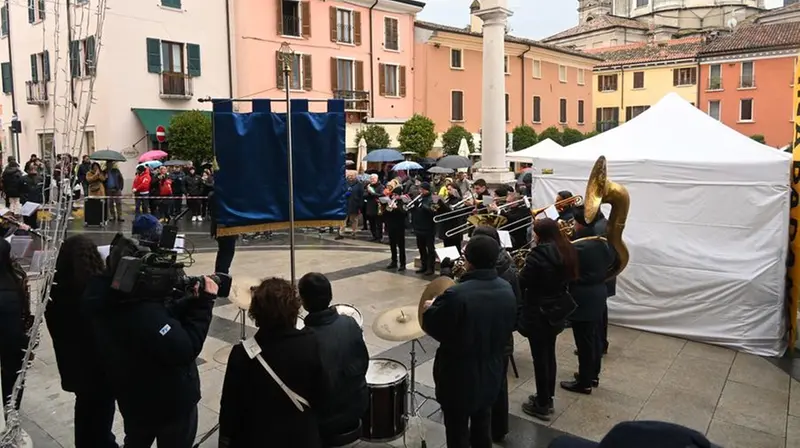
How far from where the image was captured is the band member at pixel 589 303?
17.6 ft

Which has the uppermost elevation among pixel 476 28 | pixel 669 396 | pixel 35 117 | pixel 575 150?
pixel 476 28

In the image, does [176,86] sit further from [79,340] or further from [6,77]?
[79,340]

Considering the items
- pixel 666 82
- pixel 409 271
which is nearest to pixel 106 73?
pixel 409 271

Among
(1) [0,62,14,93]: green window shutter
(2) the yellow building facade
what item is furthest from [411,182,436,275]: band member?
(2) the yellow building facade

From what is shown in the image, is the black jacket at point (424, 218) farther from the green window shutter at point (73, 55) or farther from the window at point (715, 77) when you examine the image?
the window at point (715, 77)

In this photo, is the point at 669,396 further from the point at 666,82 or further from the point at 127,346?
the point at 666,82

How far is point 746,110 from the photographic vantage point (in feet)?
139

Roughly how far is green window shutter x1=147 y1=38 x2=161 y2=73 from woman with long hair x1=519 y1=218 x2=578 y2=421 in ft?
73.7

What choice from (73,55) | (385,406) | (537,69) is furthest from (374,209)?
(537,69)

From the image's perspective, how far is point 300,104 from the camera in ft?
20.5

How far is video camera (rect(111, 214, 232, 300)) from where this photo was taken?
291cm

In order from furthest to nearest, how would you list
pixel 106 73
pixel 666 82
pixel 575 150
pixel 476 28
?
pixel 666 82 < pixel 476 28 < pixel 106 73 < pixel 575 150

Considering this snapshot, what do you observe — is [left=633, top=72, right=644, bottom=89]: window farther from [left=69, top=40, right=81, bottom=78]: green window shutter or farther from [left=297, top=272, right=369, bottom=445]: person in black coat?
[left=69, top=40, right=81, bottom=78]: green window shutter

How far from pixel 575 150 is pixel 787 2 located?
85.6 metres
